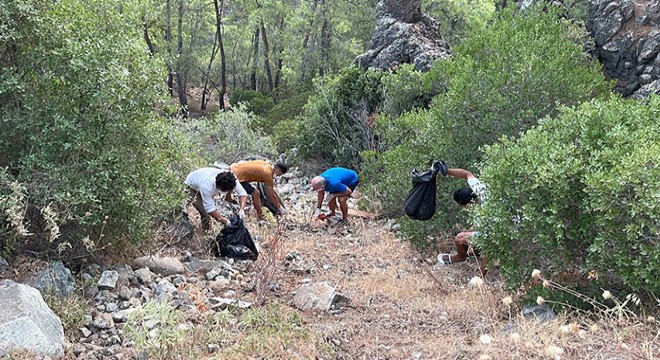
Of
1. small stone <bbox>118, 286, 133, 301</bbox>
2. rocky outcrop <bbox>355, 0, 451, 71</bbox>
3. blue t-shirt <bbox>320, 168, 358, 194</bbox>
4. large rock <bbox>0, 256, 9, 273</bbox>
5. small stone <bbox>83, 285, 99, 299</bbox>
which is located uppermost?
rocky outcrop <bbox>355, 0, 451, 71</bbox>

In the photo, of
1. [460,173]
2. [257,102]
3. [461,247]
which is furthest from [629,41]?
[257,102]

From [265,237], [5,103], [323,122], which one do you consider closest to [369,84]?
[323,122]

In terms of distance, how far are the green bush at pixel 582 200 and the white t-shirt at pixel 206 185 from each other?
3.27 meters

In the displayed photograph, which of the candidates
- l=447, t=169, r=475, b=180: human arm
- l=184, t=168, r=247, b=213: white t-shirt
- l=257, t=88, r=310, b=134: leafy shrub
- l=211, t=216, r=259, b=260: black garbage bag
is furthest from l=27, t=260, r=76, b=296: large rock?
l=257, t=88, r=310, b=134: leafy shrub

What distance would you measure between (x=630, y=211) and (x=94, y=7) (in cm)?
488

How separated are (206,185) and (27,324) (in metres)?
3.41

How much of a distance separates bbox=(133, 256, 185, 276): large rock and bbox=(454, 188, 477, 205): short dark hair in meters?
3.22

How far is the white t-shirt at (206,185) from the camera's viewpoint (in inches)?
271

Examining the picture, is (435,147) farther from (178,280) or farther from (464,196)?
(178,280)

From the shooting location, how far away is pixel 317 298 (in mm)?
5047

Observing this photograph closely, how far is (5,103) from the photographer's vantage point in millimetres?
4906

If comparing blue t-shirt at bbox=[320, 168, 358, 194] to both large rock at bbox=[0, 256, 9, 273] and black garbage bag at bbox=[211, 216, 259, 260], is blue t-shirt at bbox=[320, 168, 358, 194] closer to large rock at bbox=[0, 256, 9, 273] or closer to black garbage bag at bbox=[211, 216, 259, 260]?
black garbage bag at bbox=[211, 216, 259, 260]

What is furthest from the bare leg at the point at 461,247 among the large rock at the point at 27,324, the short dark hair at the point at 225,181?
the large rock at the point at 27,324

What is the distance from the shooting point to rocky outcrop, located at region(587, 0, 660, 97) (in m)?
13.2
